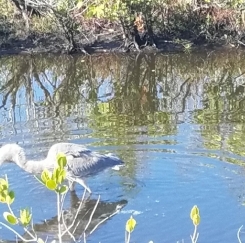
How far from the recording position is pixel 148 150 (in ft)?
29.3

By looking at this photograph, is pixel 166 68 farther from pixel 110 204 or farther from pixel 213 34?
pixel 110 204

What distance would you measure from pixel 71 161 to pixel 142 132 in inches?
91.5

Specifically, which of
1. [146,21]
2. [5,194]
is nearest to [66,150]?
[5,194]

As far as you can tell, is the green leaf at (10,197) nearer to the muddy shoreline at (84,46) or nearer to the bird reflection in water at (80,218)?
the bird reflection in water at (80,218)

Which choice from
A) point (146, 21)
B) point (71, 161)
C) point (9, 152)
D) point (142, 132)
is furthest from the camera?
point (146, 21)

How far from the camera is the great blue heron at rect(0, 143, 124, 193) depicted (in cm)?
753

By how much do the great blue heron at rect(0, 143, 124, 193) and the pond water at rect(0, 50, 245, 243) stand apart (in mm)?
265

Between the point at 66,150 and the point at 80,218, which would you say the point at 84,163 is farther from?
the point at 80,218

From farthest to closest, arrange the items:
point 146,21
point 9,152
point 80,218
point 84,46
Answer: point 84,46
point 146,21
point 9,152
point 80,218

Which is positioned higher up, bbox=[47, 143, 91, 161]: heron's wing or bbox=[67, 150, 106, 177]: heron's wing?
bbox=[47, 143, 91, 161]: heron's wing

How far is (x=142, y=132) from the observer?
9789 mm

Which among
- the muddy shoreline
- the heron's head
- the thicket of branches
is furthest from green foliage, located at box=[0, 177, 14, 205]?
the muddy shoreline

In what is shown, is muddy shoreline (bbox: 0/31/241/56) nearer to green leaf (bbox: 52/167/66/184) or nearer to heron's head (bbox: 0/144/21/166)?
heron's head (bbox: 0/144/21/166)

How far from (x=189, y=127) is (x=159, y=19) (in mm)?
8815
